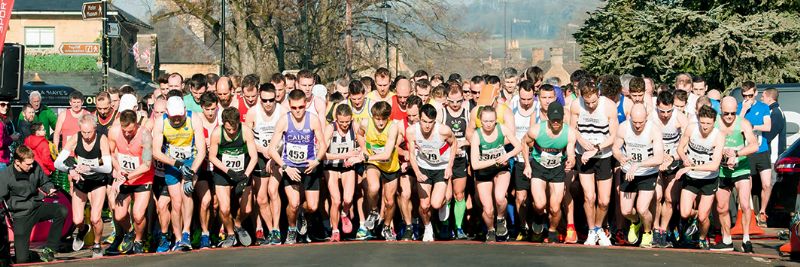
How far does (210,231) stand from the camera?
15797mm

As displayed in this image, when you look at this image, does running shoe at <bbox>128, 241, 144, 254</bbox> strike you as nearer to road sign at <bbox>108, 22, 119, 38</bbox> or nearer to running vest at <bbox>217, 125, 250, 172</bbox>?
running vest at <bbox>217, 125, 250, 172</bbox>

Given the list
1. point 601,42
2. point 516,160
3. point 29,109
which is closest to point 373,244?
point 516,160

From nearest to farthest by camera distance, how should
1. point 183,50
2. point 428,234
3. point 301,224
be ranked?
point 428,234 < point 301,224 < point 183,50

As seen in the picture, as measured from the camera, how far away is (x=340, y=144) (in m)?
15.7

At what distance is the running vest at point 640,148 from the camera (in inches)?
584

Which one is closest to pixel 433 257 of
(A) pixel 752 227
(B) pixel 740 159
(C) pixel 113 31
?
(B) pixel 740 159

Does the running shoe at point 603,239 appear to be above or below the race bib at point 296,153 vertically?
below

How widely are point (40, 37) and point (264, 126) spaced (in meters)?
50.3

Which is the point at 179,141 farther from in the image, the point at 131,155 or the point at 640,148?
the point at 640,148

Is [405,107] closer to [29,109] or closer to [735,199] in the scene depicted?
[735,199]

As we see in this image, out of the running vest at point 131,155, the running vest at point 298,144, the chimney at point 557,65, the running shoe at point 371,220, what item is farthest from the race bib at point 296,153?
the chimney at point 557,65

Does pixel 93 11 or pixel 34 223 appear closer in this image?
pixel 34 223

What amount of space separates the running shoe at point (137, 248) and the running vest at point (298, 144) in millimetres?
1801

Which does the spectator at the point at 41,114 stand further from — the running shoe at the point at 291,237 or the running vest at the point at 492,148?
the running vest at the point at 492,148
